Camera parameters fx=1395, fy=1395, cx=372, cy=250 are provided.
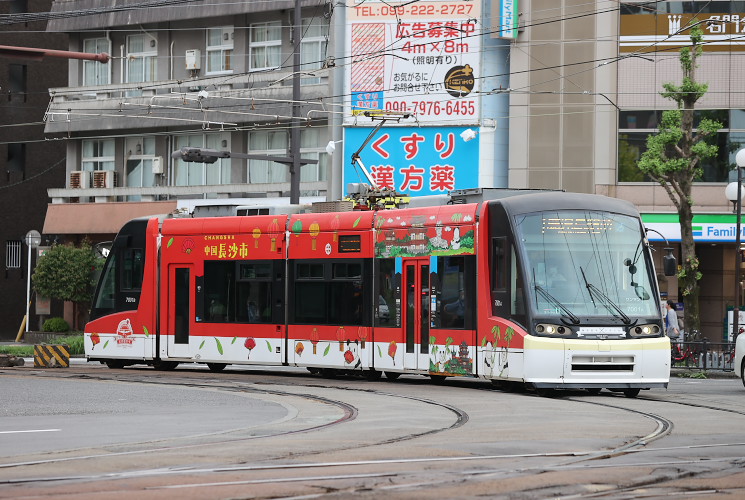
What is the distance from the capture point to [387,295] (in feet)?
78.9

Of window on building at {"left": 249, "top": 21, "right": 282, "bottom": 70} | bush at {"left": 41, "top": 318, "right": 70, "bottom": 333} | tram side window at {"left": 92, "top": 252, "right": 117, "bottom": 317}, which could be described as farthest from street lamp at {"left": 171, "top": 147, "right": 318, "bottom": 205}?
bush at {"left": 41, "top": 318, "right": 70, "bottom": 333}

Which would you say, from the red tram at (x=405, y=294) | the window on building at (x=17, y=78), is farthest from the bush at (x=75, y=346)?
the window on building at (x=17, y=78)

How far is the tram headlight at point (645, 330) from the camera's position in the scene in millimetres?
20922

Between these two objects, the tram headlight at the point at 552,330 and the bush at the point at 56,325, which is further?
the bush at the point at 56,325

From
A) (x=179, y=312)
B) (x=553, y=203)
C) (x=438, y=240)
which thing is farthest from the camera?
(x=179, y=312)

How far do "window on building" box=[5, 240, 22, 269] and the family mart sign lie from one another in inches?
1106

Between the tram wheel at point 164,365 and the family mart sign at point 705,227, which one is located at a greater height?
the family mart sign at point 705,227

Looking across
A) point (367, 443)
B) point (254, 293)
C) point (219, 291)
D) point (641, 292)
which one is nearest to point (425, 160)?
point (219, 291)

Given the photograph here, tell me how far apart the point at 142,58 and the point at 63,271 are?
27.9ft

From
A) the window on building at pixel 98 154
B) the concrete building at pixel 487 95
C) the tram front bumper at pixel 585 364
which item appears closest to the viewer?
the tram front bumper at pixel 585 364

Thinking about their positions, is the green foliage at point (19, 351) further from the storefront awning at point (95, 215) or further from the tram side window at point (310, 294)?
the tram side window at point (310, 294)

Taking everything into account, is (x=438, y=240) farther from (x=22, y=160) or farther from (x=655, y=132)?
(x=22, y=160)

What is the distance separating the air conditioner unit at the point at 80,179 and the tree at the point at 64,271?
3525 mm

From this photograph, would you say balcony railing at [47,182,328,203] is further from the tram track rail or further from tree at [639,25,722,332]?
the tram track rail
